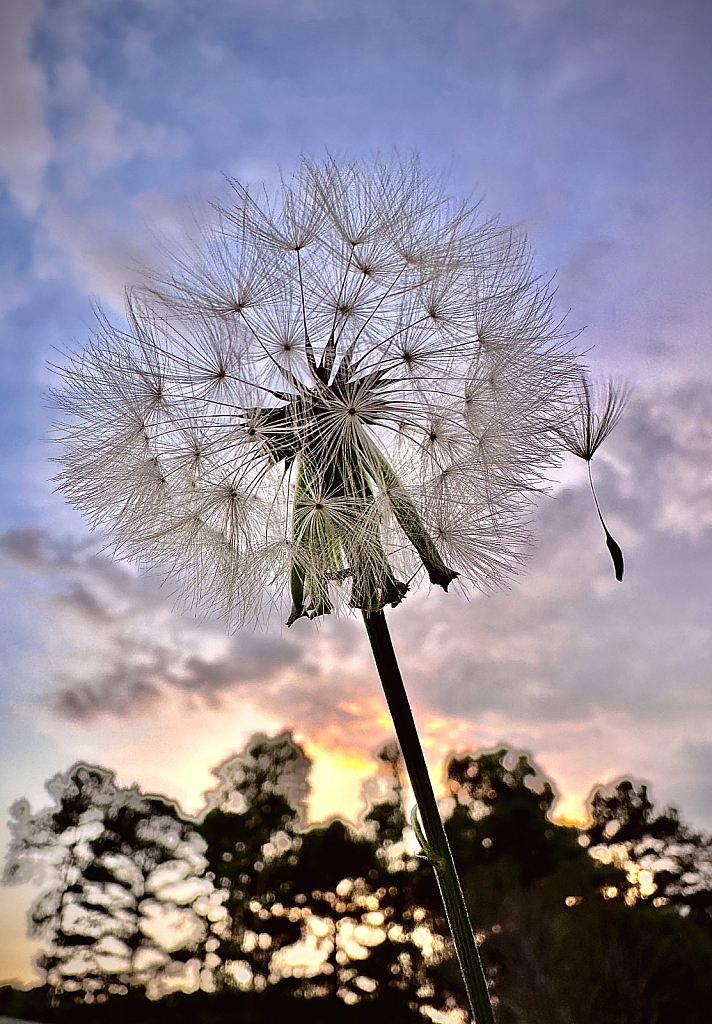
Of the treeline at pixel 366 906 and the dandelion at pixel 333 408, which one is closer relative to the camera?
the dandelion at pixel 333 408

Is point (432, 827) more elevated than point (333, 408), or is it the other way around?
point (333, 408)

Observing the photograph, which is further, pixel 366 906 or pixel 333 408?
pixel 366 906

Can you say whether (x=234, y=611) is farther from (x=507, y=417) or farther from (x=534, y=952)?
(x=534, y=952)

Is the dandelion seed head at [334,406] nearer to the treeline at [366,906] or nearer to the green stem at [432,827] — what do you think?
the green stem at [432,827]

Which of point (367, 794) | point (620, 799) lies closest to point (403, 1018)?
point (367, 794)

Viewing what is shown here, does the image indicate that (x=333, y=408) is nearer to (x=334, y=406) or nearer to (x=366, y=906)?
(x=334, y=406)

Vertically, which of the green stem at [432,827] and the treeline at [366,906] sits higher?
the treeline at [366,906]

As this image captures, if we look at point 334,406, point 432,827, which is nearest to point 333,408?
point 334,406

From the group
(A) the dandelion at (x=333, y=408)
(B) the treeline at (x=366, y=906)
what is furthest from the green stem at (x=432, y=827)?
(B) the treeline at (x=366, y=906)

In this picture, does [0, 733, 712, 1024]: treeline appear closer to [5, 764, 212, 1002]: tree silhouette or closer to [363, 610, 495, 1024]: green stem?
[5, 764, 212, 1002]: tree silhouette
